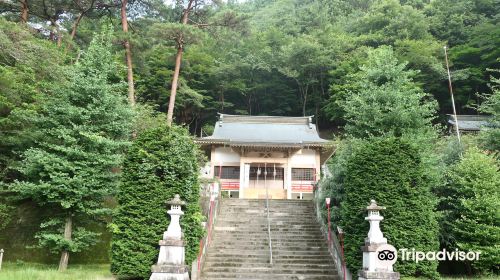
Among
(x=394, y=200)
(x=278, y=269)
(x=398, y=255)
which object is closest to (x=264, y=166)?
A: (x=278, y=269)

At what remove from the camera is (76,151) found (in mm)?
9641

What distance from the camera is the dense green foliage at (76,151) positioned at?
9.51 m

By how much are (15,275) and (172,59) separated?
1415 cm

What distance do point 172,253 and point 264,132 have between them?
15614 millimetres

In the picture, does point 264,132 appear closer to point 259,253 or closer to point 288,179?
point 288,179

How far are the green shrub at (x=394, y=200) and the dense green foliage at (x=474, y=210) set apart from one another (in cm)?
142

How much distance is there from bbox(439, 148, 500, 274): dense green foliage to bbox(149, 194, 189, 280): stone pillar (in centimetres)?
697

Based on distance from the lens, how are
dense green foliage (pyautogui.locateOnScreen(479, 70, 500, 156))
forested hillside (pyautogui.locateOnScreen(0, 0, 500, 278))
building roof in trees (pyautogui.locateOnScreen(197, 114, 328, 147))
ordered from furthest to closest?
building roof in trees (pyautogui.locateOnScreen(197, 114, 328, 147)) < dense green foliage (pyautogui.locateOnScreen(479, 70, 500, 156)) < forested hillside (pyautogui.locateOnScreen(0, 0, 500, 278))

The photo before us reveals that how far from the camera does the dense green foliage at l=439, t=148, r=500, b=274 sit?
8953mm

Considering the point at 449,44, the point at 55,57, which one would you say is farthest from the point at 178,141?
the point at 449,44

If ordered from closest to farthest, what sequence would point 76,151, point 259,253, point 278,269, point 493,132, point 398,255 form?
point 398,255 < point 76,151 < point 278,269 < point 259,253 < point 493,132

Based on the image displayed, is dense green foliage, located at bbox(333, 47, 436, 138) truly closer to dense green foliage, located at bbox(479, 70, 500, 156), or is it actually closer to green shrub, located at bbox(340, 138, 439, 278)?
green shrub, located at bbox(340, 138, 439, 278)

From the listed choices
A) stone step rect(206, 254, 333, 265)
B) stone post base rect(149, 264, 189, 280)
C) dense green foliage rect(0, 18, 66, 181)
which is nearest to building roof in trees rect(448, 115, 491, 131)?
stone step rect(206, 254, 333, 265)

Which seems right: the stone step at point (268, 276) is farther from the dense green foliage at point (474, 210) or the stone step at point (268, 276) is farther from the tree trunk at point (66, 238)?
the tree trunk at point (66, 238)
